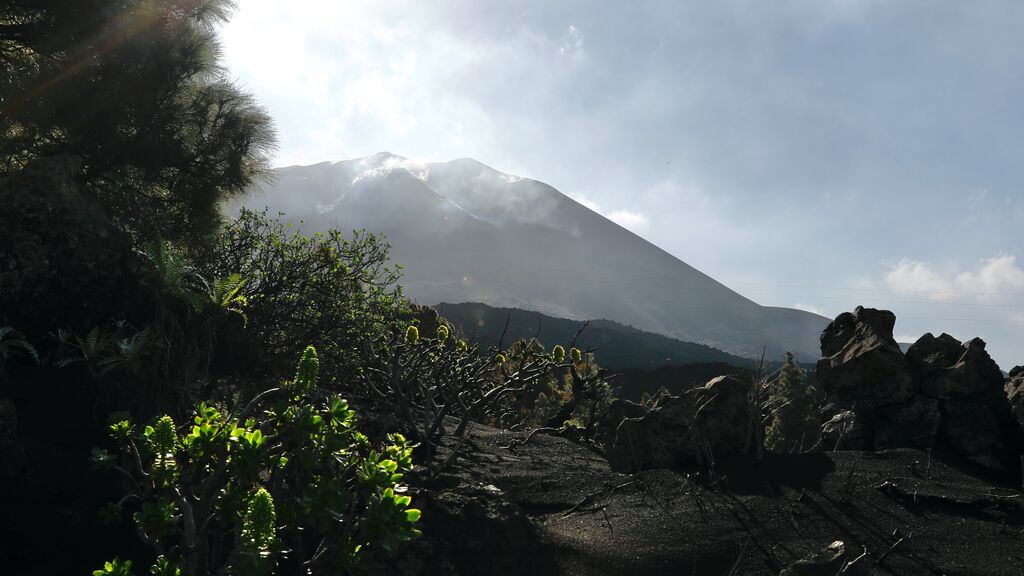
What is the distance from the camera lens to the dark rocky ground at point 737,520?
3812 mm

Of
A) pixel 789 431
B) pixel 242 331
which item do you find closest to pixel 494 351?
pixel 242 331

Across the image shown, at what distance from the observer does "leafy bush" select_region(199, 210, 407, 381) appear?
7.61 m

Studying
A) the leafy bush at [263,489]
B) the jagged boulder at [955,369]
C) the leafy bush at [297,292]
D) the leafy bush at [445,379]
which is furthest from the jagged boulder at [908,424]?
the leafy bush at [297,292]

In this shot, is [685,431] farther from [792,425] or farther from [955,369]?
[792,425]

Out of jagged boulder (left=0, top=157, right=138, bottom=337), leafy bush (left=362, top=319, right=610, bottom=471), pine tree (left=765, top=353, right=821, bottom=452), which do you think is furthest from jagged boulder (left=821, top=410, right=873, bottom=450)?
pine tree (left=765, top=353, right=821, bottom=452)

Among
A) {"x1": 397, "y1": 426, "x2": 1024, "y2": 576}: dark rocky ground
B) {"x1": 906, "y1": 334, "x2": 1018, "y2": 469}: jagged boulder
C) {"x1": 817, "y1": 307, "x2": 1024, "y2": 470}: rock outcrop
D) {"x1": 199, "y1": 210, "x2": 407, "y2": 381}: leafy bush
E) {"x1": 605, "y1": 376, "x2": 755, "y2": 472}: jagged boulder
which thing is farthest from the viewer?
{"x1": 199, "y1": 210, "x2": 407, "y2": 381}: leafy bush

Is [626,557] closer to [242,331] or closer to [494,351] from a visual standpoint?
[494,351]

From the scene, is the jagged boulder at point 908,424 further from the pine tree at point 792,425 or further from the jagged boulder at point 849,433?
the pine tree at point 792,425

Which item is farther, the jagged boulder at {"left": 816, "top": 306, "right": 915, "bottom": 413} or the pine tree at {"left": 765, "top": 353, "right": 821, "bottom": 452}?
the pine tree at {"left": 765, "top": 353, "right": 821, "bottom": 452}

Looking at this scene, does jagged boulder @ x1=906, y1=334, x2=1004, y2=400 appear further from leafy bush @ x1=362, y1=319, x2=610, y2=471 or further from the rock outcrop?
leafy bush @ x1=362, y1=319, x2=610, y2=471

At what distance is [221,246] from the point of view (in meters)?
8.13

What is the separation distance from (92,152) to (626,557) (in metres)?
7.82

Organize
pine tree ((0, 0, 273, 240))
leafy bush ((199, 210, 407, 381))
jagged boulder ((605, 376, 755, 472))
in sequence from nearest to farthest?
1. jagged boulder ((605, 376, 755, 472))
2. pine tree ((0, 0, 273, 240))
3. leafy bush ((199, 210, 407, 381))

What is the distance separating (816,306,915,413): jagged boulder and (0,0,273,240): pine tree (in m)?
7.69
